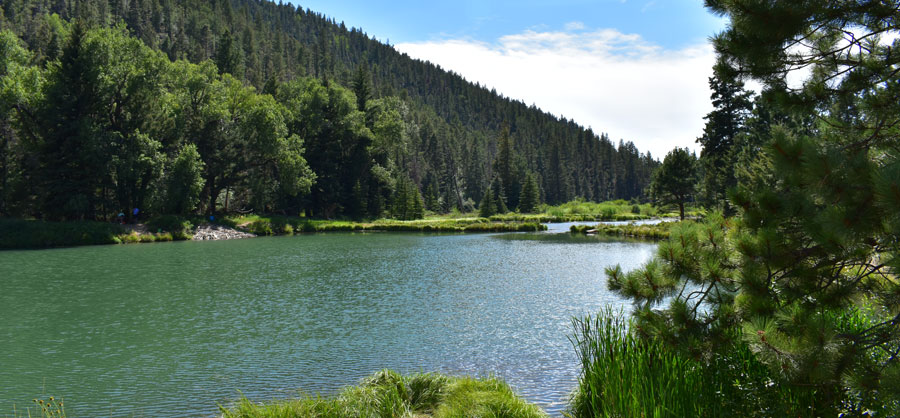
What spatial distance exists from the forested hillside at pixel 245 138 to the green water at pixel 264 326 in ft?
60.7

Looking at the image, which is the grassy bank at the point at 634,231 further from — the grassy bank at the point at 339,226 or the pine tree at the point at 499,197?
the pine tree at the point at 499,197

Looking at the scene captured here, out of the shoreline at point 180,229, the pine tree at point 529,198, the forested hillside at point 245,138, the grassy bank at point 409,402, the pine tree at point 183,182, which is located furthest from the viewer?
the pine tree at point 529,198

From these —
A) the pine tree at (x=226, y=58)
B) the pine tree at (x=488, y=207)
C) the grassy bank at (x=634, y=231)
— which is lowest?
the grassy bank at (x=634, y=231)

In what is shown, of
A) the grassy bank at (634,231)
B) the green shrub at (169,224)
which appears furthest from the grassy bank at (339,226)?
the green shrub at (169,224)

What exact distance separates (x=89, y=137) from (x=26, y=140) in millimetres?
5726

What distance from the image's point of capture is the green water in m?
9.22

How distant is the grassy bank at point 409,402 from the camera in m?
6.34

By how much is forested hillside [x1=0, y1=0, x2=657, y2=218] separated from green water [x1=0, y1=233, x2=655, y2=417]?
1850 cm

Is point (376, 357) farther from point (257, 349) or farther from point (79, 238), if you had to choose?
point (79, 238)

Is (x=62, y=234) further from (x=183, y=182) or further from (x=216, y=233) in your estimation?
Result: (x=216, y=233)

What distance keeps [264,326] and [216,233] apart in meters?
37.0

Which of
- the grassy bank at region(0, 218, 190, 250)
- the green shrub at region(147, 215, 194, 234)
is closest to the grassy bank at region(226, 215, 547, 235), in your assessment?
the green shrub at region(147, 215, 194, 234)

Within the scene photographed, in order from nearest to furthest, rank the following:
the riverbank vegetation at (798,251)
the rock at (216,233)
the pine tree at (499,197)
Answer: the riverbank vegetation at (798,251) → the rock at (216,233) → the pine tree at (499,197)

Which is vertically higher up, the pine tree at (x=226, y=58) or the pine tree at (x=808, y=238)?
the pine tree at (x=226, y=58)
